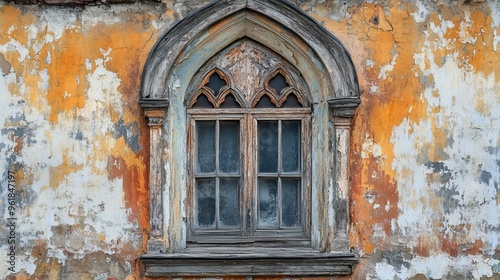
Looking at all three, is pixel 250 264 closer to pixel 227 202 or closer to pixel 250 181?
pixel 227 202

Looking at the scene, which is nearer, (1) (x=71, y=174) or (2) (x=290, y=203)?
(1) (x=71, y=174)

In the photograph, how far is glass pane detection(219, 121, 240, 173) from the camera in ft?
22.7

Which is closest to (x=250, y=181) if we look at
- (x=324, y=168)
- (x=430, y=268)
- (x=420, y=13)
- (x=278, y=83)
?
(x=324, y=168)

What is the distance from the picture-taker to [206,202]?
6902mm

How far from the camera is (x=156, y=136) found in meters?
6.62

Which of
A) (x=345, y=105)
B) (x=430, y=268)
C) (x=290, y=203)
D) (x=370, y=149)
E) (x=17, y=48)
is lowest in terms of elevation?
(x=430, y=268)

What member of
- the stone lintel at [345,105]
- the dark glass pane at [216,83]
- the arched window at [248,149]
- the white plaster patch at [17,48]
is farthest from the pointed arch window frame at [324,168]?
the white plaster patch at [17,48]

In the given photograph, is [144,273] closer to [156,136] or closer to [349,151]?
[156,136]

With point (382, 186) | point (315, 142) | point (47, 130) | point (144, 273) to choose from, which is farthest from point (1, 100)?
point (382, 186)

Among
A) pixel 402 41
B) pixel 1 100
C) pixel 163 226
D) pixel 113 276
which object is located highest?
pixel 402 41

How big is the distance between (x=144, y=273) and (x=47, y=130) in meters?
1.41

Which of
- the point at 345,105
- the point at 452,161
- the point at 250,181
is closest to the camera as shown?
the point at 345,105

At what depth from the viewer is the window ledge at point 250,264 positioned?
6551mm

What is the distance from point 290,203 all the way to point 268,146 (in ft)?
1.69
